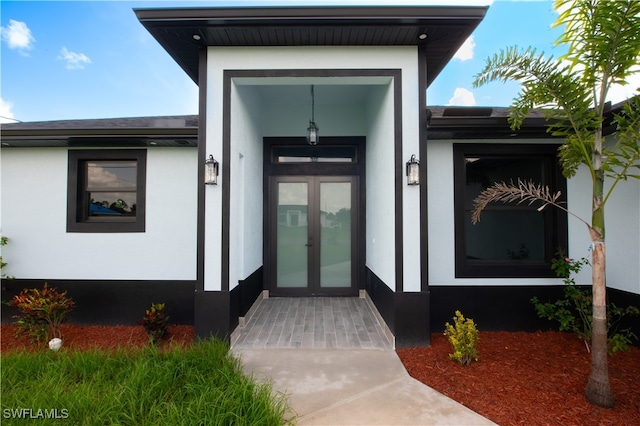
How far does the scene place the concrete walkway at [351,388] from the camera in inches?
88.4

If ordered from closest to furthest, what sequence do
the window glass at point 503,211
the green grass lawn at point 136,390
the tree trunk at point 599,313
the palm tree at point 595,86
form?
the green grass lawn at point 136,390, the palm tree at point 595,86, the tree trunk at point 599,313, the window glass at point 503,211

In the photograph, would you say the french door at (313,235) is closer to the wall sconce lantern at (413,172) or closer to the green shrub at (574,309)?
the wall sconce lantern at (413,172)

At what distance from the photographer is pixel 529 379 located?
272 centimetres

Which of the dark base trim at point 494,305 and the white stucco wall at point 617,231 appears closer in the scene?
the white stucco wall at point 617,231

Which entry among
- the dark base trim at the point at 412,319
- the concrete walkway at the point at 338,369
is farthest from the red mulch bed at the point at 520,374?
the concrete walkway at the point at 338,369

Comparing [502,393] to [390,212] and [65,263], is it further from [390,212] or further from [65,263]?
[65,263]

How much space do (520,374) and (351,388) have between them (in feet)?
5.69

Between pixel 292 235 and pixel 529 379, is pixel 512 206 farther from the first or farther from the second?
pixel 292 235

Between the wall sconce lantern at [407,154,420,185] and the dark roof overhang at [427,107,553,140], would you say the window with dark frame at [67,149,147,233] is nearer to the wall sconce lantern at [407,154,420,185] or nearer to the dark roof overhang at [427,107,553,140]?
the wall sconce lantern at [407,154,420,185]

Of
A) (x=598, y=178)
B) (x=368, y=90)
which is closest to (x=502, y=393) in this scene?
(x=598, y=178)

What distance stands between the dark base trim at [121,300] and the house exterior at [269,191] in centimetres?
2

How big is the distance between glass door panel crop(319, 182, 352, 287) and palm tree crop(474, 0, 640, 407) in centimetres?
356

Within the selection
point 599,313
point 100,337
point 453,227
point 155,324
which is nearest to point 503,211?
point 453,227

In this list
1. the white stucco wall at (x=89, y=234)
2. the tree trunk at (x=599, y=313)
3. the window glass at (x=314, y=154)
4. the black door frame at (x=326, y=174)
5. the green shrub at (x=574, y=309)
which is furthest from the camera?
the window glass at (x=314, y=154)
